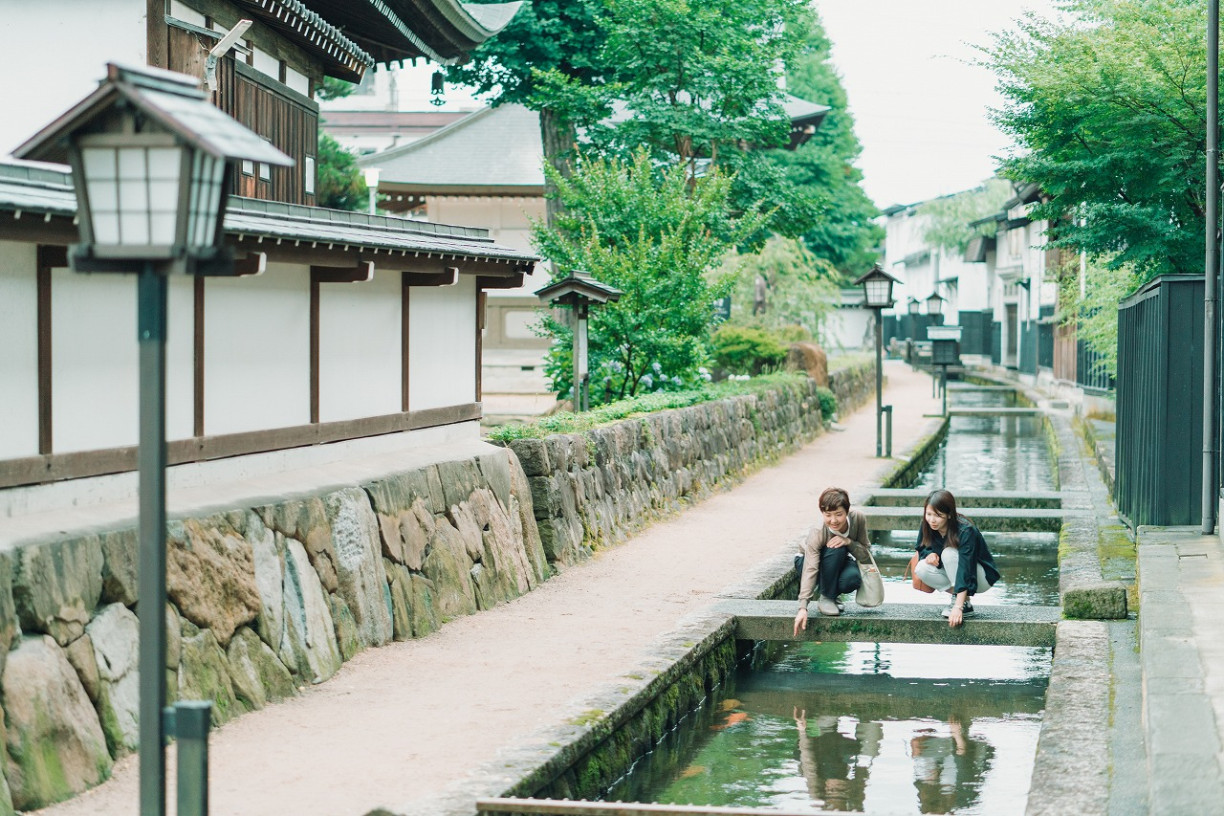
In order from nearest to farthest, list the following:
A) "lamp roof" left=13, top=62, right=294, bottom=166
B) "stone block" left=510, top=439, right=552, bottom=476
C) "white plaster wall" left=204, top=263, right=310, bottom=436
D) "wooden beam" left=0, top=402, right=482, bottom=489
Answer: "lamp roof" left=13, top=62, right=294, bottom=166 → "wooden beam" left=0, top=402, right=482, bottom=489 → "white plaster wall" left=204, top=263, right=310, bottom=436 → "stone block" left=510, top=439, right=552, bottom=476

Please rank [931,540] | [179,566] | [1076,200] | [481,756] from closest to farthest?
[481,756], [179,566], [931,540], [1076,200]

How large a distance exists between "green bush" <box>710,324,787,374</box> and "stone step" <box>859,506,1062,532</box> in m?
14.3

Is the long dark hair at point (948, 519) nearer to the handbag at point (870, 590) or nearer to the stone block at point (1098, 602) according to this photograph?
the handbag at point (870, 590)

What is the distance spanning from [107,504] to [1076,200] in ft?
38.8

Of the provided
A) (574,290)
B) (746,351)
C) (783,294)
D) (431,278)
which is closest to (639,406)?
(574,290)

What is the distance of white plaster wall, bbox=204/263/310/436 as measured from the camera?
27.7ft

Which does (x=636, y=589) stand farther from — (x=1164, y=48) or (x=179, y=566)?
(x=1164, y=48)

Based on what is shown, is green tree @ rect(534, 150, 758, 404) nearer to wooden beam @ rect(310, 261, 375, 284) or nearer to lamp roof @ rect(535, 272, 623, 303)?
lamp roof @ rect(535, 272, 623, 303)

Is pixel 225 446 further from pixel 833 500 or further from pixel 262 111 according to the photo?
pixel 262 111

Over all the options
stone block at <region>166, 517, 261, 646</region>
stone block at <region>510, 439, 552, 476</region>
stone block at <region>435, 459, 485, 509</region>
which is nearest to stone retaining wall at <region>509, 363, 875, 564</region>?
stone block at <region>510, 439, 552, 476</region>

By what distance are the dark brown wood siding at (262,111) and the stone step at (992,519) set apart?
738 centimetres

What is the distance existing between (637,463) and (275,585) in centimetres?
790

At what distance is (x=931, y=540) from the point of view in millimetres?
9422

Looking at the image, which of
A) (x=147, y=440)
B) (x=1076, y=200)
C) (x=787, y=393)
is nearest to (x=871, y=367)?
(x=787, y=393)
